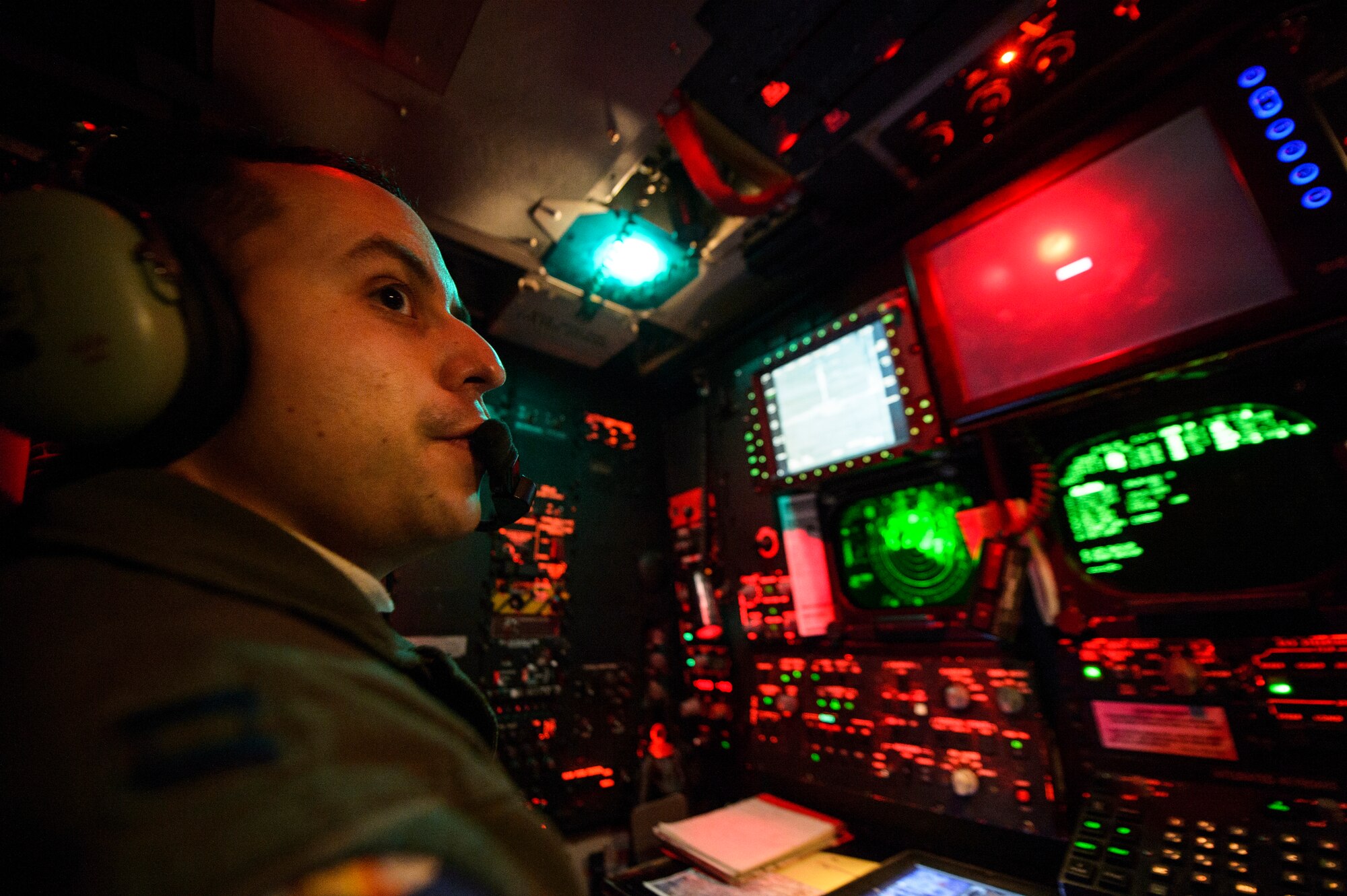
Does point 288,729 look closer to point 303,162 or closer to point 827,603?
point 303,162

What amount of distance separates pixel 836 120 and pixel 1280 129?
940mm

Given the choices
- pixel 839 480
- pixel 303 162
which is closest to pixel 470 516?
pixel 303 162

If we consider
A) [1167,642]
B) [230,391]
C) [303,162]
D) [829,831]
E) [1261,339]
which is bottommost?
[829,831]

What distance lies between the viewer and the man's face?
0.61 metres

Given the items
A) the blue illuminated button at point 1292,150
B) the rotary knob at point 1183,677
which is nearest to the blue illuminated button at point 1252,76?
the blue illuminated button at point 1292,150

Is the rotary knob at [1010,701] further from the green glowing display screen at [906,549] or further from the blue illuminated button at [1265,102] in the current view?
the blue illuminated button at [1265,102]

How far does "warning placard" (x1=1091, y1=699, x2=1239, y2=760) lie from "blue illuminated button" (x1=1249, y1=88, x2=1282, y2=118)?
1.27m

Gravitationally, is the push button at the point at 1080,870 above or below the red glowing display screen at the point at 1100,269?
below

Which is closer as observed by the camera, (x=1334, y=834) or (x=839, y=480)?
(x=1334, y=834)

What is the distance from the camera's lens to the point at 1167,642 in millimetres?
1186

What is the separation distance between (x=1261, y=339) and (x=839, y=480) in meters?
1.08

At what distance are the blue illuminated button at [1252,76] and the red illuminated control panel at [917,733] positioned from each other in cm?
142

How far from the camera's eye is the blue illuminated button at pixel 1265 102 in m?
1.07

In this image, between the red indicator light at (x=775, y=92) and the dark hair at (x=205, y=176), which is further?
the red indicator light at (x=775, y=92)
